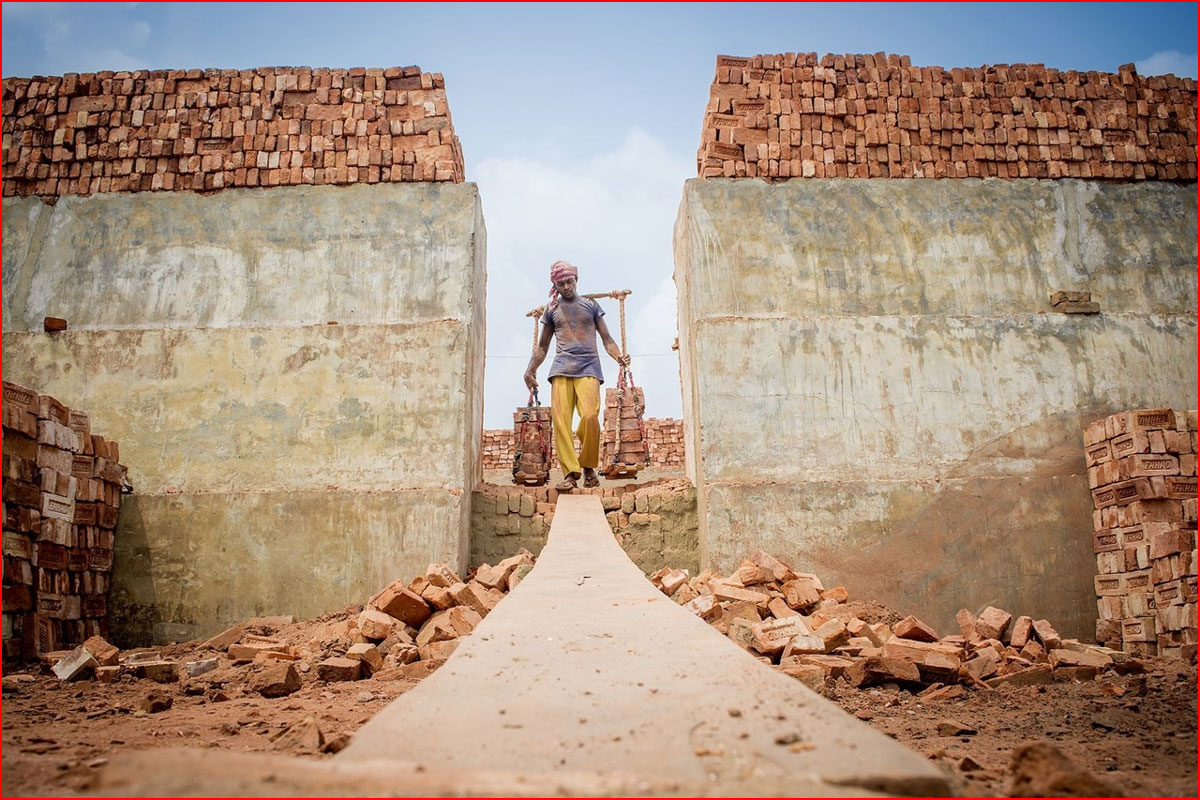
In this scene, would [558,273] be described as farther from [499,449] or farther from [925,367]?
[499,449]

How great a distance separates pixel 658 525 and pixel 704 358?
4.68ft

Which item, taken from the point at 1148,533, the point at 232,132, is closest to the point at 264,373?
the point at 232,132

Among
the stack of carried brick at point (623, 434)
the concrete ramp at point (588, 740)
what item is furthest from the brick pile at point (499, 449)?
the concrete ramp at point (588, 740)

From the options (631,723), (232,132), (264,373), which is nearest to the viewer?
(631,723)

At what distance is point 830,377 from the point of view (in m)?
6.56

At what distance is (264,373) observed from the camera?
657cm

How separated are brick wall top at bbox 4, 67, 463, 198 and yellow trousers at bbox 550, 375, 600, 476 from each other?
2200 mm

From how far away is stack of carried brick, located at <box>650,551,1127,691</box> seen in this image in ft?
13.4

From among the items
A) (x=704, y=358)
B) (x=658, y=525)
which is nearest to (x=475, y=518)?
(x=658, y=525)

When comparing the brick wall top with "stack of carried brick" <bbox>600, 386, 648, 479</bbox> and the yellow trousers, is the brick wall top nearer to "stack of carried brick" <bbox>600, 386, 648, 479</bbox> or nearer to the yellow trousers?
the yellow trousers

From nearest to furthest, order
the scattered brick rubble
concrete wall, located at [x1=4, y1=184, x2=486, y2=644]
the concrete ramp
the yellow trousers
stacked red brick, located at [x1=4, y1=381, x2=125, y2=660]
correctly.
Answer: the concrete ramp < the scattered brick rubble < stacked red brick, located at [x1=4, y1=381, x2=125, y2=660] < concrete wall, located at [x1=4, y1=184, x2=486, y2=644] < the yellow trousers

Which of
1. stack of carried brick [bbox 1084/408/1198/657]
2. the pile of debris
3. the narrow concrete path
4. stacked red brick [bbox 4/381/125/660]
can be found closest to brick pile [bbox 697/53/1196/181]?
stack of carried brick [bbox 1084/408/1198/657]

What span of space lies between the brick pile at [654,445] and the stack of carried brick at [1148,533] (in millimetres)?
11492

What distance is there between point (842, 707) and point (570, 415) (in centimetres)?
456
